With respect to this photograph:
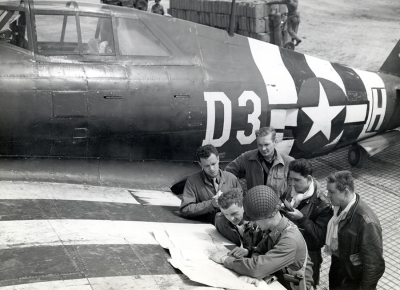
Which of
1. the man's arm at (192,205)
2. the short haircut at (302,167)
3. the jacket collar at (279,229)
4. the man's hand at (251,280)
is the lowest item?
the man's arm at (192,205)

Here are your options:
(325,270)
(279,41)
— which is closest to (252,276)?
(325,270)

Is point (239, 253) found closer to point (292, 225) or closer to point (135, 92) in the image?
point (292, 225)

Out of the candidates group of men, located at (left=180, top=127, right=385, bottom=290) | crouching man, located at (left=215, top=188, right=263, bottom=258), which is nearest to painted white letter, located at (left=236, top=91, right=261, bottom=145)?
group of men, located at (left=180, top=127, right=385, bottom=290)

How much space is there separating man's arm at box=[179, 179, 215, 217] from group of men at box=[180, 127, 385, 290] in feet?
0.04

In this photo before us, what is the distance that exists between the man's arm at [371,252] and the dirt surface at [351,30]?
12.5 metres

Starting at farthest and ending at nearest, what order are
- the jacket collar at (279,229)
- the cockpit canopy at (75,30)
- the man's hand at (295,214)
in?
1. the cockpit canopy at (75,30)
2. the man's hand at (295,214)
3. the jacket collar at (279,229)

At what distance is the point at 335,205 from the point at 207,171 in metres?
1.48

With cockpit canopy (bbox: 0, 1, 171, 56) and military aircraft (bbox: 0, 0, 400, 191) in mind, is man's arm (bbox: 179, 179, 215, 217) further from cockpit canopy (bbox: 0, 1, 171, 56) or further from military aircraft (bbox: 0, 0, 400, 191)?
cockpit canopy (bbox: 0, 1, 171, 56)

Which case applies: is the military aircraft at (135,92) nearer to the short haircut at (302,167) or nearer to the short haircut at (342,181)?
the short haircut at (302,167)

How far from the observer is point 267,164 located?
237 inches

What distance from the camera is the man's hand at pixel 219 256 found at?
13.7 feet

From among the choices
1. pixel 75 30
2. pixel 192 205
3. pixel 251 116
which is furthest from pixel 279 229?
pixel 75 30

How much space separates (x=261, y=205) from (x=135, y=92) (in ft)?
9.71

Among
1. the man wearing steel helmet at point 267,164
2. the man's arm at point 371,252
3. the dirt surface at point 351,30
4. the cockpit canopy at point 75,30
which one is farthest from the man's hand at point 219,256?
the dirt surface at point 351,30
